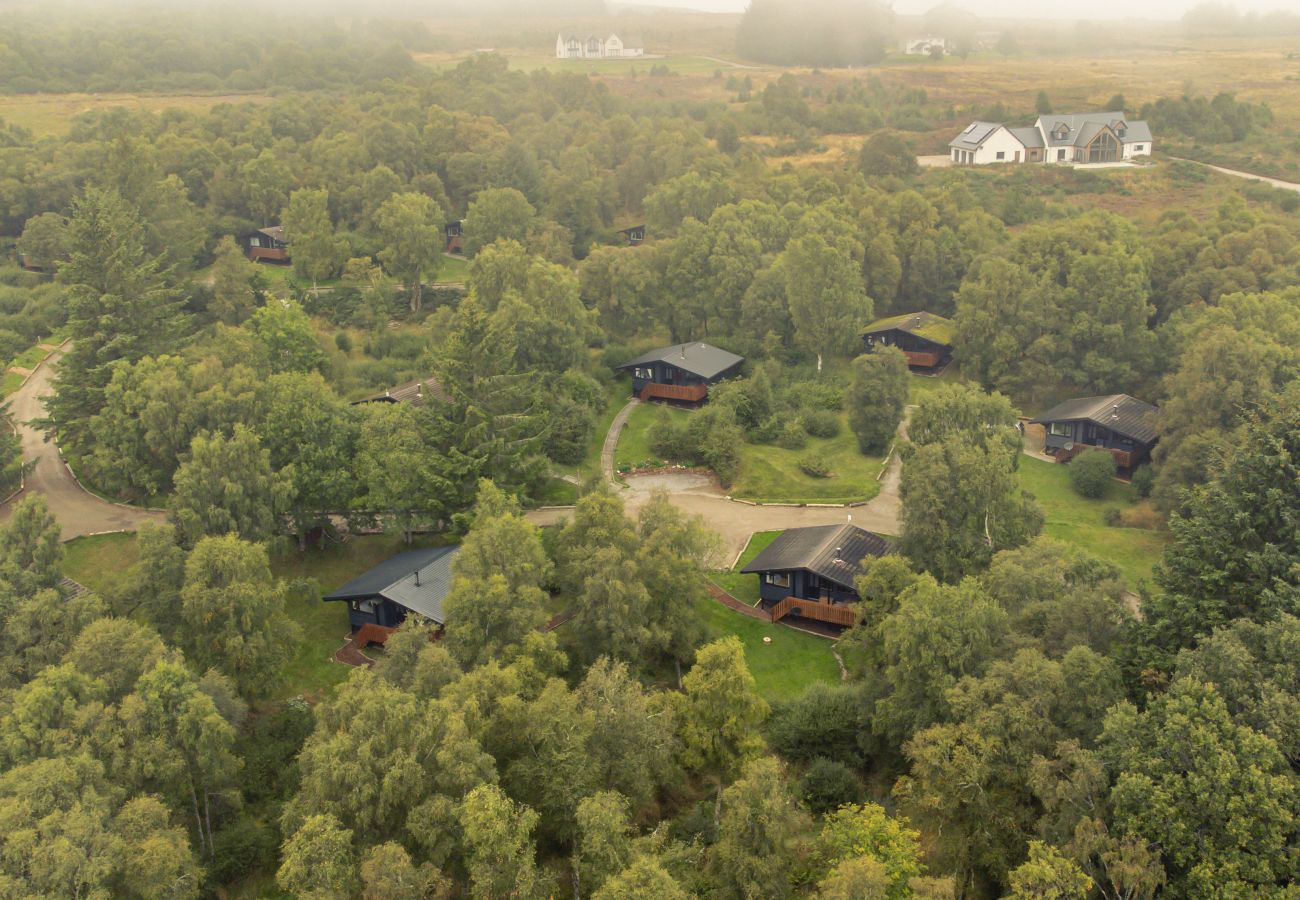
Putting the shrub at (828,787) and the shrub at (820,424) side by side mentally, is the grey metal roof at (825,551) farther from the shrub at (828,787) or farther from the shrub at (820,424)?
the shrub at (820,424)

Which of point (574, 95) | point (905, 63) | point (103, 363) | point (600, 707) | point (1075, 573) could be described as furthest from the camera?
point (905, 63)

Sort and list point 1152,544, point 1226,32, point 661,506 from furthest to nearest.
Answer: point 1226,32 → point 1152,544 → point 661,506

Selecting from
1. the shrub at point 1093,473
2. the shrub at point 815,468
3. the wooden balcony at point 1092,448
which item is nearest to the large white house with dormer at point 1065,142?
the wooden balcony at point 1092,448

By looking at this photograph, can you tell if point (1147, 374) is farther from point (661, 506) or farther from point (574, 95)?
point (574, 95)

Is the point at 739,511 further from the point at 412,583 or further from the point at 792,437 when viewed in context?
the point at 412,583

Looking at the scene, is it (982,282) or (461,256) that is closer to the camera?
(982,282)

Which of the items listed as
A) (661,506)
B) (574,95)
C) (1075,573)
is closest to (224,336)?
(661,506)

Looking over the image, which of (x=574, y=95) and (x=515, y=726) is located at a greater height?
(x=574, y=95)

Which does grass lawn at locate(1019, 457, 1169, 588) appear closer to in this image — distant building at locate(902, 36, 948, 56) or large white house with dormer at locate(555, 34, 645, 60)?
distant building at locate(902, 36, 948, 56)
